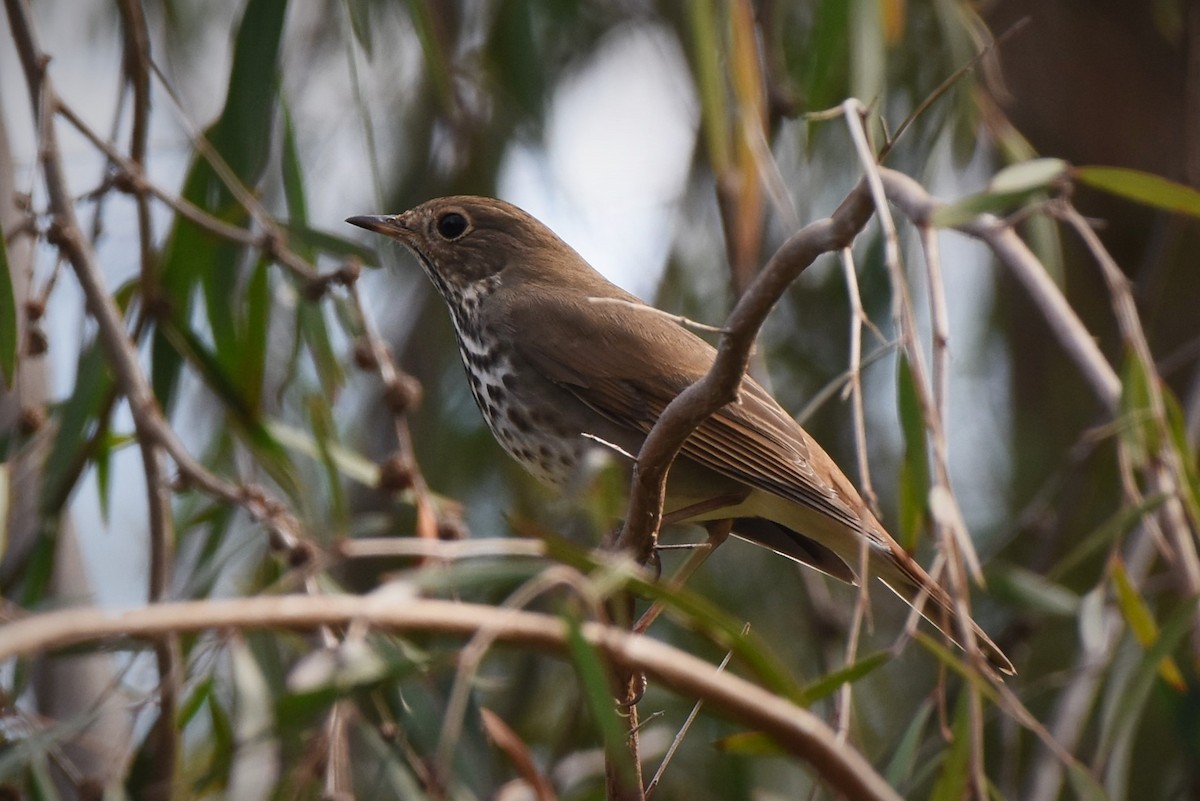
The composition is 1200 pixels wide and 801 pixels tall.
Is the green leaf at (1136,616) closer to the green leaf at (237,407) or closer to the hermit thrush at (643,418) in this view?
the hermit thrush at (643,418)

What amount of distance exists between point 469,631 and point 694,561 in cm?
171

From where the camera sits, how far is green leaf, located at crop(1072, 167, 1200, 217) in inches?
78.4

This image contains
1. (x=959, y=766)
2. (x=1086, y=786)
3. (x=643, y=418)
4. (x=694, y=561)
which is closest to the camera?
(x=959, y=766)

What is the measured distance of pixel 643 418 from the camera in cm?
355

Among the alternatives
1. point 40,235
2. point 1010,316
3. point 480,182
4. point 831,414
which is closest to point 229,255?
point 40,235

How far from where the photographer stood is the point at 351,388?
5160 mm

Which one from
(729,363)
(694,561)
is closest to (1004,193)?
(729,363)

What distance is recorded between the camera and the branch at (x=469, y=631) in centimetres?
132

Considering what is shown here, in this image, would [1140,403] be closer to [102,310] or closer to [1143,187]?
[1143,187]

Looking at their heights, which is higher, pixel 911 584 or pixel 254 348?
pixel 254 348

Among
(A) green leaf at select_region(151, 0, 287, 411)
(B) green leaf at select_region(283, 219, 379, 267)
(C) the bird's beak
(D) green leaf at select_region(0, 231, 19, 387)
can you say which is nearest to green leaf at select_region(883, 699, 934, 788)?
(B) green leaf at select_region(283, 219, 379, 267)

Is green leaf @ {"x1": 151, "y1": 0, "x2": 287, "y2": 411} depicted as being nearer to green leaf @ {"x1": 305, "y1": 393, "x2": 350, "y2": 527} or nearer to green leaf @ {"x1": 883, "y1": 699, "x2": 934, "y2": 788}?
green leaf @ {"x1": 305, "y1": 393, "x2": 350, "y2": 527}

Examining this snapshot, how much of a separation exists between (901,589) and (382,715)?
4.68ft

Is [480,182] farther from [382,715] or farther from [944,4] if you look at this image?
[382,715]
